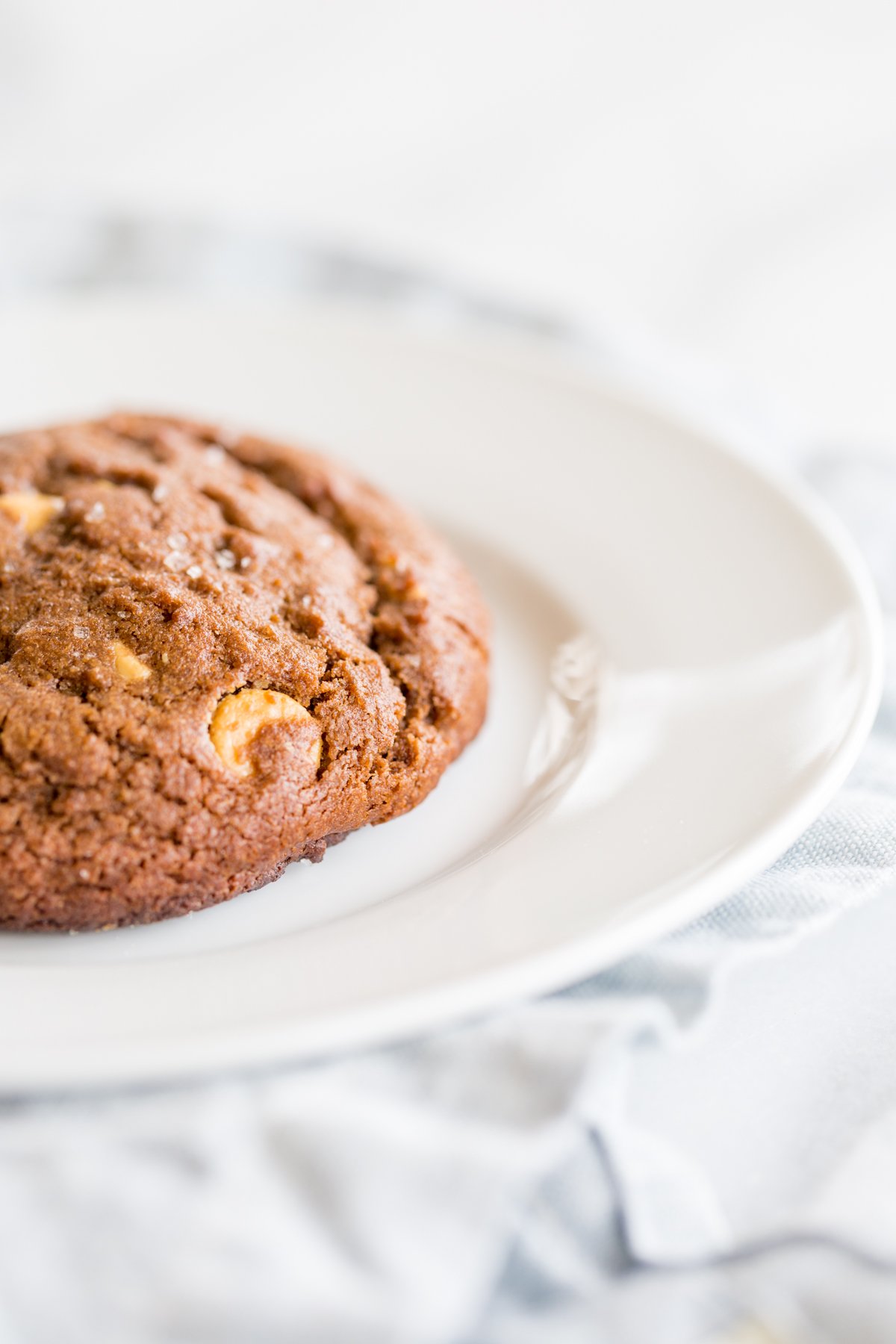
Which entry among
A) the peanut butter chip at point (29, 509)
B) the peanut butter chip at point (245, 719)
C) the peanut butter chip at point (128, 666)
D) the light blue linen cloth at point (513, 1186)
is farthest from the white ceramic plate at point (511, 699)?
the peanut butter chip at point (29, 509)

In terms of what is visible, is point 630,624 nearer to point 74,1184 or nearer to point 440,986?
point 440,986

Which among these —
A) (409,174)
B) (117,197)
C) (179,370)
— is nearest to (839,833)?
(179,370)

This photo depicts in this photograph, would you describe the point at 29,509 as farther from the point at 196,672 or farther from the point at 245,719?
the point at 245,719

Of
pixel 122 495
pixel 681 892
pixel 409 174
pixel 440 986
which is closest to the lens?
pixel 440 986

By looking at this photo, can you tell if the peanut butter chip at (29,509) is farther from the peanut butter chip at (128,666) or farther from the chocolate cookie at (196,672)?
the peanut butter chip at (128,666)

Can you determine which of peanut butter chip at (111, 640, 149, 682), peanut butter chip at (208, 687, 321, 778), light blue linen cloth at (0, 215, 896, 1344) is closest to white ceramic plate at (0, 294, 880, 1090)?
light blue linen cloth at (0, 215, 896, 1344)

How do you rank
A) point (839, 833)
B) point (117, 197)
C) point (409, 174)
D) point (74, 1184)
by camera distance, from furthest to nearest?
point (409, 174) → point (117, 197) → point (839, 833) → point (74, 1184)
